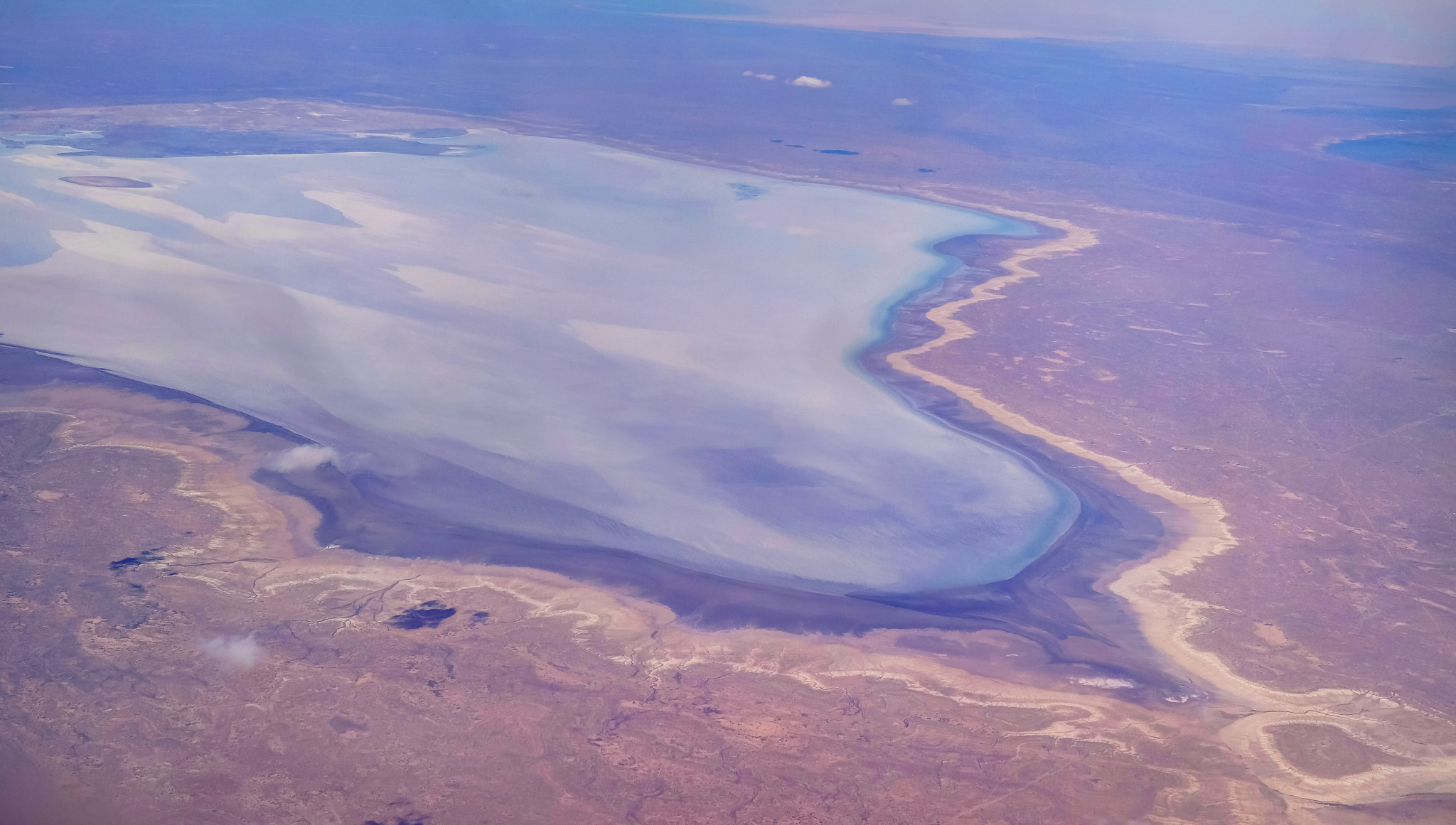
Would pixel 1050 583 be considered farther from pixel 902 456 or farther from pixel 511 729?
pixel 511 729

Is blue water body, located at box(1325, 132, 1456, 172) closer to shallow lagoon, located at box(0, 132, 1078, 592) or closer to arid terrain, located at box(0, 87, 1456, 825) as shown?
shallow lagoon, located at box(0, 132, 1078, 592)

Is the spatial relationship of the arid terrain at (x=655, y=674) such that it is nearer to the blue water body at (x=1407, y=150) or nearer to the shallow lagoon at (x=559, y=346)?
the shallow lagoon at (x=559, y=346)

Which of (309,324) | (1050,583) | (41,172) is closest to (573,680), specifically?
(1050,583)

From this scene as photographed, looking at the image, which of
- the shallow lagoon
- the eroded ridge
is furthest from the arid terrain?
the shallow lagoon

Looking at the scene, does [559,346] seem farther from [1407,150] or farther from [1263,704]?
[1407,150]

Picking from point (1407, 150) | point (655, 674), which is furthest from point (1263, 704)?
point (1407, 150)
